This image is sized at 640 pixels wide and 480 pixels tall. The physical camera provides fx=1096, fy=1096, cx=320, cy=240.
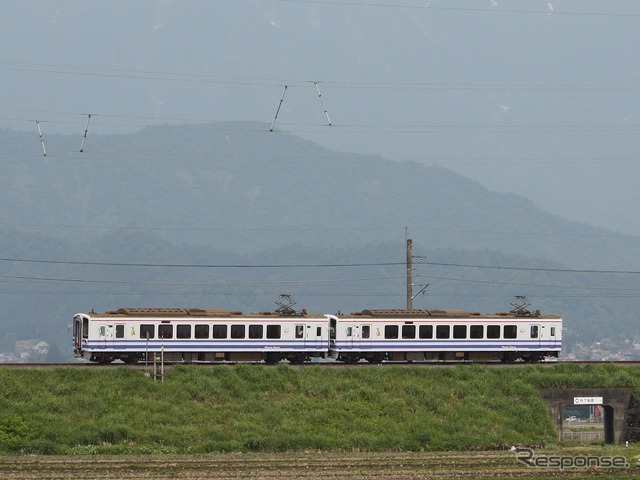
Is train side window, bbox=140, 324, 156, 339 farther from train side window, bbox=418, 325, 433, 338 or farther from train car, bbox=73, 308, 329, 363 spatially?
train side window, bbox=418, 325, 433, 338

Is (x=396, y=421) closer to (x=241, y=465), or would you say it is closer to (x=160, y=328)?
(x=241, y=465)

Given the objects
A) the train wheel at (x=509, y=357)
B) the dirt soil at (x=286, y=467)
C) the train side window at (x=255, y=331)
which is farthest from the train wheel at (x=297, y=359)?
the dirt soil at (x=286, y=467)

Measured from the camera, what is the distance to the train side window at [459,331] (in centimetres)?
6988

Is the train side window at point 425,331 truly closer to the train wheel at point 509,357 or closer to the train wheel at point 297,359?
the train wheel at point 509,357

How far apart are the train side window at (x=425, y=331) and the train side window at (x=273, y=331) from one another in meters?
9.11

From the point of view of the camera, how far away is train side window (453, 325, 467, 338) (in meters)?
69.9

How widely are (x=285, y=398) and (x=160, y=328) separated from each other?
12.3 meters

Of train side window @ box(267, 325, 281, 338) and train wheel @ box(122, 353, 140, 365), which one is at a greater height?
train side window @ box(267, 325, 281, 338)

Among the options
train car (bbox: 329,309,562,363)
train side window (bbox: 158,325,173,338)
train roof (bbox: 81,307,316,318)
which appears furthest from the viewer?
train car (bbox: 329,309,562,363)

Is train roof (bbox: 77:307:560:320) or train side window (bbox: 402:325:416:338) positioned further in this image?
train side window (bbox: 402:325:416:338)

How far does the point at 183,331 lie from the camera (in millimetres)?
65688

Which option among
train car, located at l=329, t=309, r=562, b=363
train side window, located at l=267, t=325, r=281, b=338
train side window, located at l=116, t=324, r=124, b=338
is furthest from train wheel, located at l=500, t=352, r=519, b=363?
train side window, located at l=116, t=324, r=124, b=338

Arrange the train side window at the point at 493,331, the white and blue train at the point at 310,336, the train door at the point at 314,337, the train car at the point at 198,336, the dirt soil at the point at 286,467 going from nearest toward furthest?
1. the dirt soil at the point at 286,467
2. the train car at the point at 198,336
3. the white and blue train at the point at 310,336
4. the train door at the point at 314,337
5. the train side window at the point at 493,331

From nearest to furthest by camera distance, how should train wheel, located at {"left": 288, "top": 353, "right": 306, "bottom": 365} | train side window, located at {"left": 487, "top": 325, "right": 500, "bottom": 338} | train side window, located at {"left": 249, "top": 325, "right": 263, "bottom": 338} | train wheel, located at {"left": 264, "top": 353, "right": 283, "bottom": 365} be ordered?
train side window, located at {"left": 249, "top": 325, "right": 263, "bottom": 338}, train wheel, located at {"left": 264, "top": 353, "right": 283, "bottom": 365}, train wheel, located at {"left": 288, "top": 353, "right": 306, "bottom": 365}, train side window, located at {"left": 487, "top": 325, "right": 500, "bottom": 338}
